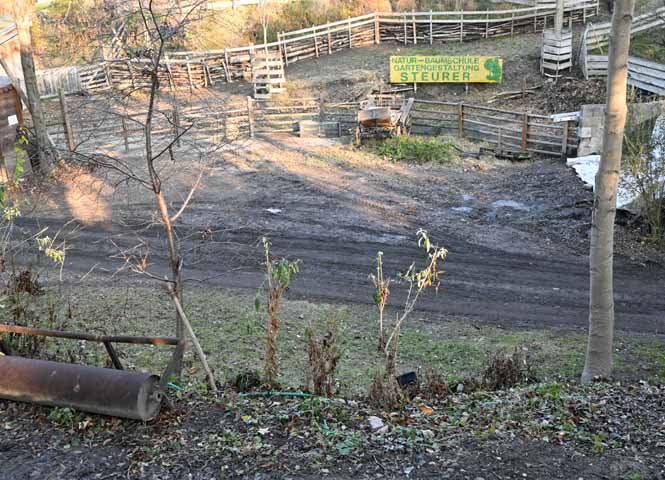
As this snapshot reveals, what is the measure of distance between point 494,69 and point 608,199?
20.3m

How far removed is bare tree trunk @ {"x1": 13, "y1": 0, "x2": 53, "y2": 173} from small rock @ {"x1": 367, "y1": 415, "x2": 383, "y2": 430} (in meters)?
14.5

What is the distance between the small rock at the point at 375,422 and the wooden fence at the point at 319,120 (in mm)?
15389

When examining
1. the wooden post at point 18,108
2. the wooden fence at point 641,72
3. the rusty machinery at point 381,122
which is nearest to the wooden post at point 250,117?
the rusty machinery at point 381,122

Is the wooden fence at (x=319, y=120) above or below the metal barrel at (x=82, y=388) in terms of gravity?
below

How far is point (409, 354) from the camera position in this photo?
426 inches

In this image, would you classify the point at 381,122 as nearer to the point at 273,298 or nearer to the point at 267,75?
the point at 267,75

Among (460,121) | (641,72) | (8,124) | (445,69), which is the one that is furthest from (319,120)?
(641,72)

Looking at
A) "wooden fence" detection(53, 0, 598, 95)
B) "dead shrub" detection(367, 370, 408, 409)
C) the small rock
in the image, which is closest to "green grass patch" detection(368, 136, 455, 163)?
"wooden fence" detection(53, 0, 598, 95)

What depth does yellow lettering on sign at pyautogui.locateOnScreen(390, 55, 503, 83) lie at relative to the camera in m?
28.0

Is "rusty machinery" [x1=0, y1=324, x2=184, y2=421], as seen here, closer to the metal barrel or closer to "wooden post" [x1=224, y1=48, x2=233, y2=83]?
the metal barrel

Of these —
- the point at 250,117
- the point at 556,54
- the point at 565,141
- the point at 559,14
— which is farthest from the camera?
the point at 556,54

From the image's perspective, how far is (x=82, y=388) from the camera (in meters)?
6.74

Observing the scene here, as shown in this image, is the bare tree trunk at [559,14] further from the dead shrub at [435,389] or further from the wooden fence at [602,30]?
the dead shrub at [435,389]

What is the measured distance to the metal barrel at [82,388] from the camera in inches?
259
